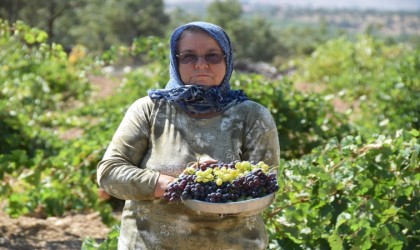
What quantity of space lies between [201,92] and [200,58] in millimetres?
107

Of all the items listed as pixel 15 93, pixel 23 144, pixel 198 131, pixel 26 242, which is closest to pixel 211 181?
pixel 198 131

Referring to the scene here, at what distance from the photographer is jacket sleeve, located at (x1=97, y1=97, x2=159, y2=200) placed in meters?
2.19

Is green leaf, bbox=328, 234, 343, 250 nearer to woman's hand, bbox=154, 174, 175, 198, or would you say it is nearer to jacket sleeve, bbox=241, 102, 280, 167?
jacket sleeve, bbox=241, 102, 280, 167

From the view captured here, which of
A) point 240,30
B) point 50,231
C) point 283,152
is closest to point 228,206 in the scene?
point 50,231

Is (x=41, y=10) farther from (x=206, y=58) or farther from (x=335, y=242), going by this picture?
(x=206, y=58)

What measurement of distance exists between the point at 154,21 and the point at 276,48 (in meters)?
9.82

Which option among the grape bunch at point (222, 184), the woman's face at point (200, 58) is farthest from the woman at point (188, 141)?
the grape bunch at point (222, 184)

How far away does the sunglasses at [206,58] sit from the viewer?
7.57ft

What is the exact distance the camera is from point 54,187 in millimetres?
5273

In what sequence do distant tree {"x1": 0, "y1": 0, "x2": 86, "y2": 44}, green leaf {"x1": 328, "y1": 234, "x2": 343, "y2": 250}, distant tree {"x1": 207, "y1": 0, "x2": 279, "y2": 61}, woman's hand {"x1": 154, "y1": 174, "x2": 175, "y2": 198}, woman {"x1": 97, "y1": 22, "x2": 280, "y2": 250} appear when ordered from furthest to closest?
1. distant tree {"x1": 207, "y1": 0, "x2": 279, "y2": 61}
2. distant tree {"x1": 0, "y1": 0, "x2": 86, "y2": 44}
3. green leaf {"x1": 328, "y1": 234, "x2": 343, "y2": 250}
4. woman {"x1": 97, "y1": 22, "x2": 280, "y2": 250}
5. woman's hand {"x1": 154, "y1": 174, "x2": 175, "y2": 198}

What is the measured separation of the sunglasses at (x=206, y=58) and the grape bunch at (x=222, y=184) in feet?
1.18

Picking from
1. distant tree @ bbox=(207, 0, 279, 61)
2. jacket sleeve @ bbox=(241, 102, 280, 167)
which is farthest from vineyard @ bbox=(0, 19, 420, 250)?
distant tree @ bbox=(207, 0, 279, 61)

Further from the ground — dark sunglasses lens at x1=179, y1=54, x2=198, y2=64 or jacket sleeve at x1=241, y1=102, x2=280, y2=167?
dark sunglasses lens at x1=179, y1=54, x2=198, y2=64

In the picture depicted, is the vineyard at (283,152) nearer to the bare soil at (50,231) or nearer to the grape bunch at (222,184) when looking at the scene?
the bare soil at (50,231)
